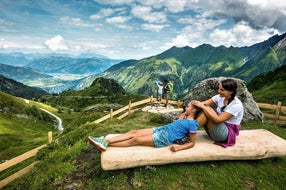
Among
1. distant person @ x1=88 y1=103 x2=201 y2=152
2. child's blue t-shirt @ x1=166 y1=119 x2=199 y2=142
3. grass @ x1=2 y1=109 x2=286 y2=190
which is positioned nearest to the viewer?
grass @ x1=2 y1=109 x2=286 y2=190

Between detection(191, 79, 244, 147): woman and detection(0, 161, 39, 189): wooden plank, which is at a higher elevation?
detection(191, 79, 244, 147): woman

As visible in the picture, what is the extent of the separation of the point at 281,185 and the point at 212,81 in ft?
34.7

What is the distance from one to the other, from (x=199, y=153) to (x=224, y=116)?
5.12 feet

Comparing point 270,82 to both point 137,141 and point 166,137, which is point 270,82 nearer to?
point 166,137

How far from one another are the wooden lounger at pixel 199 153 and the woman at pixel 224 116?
0.41 meters

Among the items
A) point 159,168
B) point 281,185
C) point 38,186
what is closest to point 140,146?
point 159,168

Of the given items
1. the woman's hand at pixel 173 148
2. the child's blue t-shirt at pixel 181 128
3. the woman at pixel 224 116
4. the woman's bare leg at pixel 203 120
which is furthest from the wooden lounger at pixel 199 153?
the woman's bare leg at pixel 203 120

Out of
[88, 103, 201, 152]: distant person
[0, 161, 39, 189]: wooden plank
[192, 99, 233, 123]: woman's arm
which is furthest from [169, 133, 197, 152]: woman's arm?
[0, 161, 39, 189]: wooden plank

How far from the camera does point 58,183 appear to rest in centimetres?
801

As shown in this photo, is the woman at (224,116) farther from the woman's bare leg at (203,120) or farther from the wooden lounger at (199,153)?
the wooden lounger at (199,153)

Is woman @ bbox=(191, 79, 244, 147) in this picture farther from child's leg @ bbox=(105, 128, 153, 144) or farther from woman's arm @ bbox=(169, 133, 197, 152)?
child's leg @ bbox=(105, 128, 153, 144)

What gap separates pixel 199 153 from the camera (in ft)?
26.4

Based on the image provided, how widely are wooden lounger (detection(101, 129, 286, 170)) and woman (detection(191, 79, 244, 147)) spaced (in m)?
0.41

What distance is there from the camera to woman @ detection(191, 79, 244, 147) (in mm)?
7789
